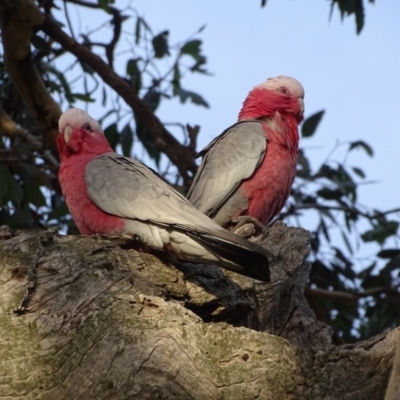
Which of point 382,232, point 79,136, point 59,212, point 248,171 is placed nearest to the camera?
point 79,136

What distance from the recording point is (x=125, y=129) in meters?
8.03

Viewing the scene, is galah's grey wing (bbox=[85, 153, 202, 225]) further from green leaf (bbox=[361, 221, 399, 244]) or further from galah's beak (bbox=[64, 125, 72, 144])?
green leaf (bbox=[361, 221, 399, 244])

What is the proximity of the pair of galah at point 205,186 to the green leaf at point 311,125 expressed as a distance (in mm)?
1341

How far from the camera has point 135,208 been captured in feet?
16.0

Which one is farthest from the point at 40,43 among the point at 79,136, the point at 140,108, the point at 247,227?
the point at 247,227

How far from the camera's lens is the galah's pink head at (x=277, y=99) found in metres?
6.46

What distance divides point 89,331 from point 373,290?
14.6 ft

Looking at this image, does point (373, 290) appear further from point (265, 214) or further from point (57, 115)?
point (57, 115)

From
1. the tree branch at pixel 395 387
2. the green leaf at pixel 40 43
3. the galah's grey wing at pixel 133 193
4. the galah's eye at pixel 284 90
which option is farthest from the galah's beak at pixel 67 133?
the tree branch at pixel 395 387

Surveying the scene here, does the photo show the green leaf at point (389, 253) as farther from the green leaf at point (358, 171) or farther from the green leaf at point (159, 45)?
the green leaf at point (159, 45)

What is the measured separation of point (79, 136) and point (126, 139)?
236 cm

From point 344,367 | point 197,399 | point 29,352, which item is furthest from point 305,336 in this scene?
point 29,352

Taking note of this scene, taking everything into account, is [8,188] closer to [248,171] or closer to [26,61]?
[26,61]

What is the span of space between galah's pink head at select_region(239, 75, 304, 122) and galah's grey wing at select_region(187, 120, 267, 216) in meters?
0.30
